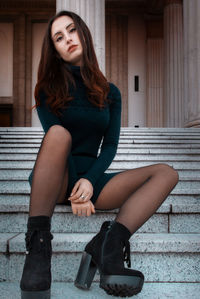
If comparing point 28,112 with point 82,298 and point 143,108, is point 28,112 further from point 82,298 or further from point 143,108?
point 82,298

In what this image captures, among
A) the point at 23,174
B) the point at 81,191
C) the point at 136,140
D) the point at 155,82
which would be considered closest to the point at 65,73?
the point at 81,191

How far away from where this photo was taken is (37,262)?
61.3 inches

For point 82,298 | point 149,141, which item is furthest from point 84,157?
point 149,141

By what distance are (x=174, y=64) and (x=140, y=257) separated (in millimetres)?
11245

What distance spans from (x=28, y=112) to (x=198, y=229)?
532 inches

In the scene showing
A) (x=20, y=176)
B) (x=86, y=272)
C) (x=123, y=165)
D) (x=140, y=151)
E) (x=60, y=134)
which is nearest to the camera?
(x=86, y=272)

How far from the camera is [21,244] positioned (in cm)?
198

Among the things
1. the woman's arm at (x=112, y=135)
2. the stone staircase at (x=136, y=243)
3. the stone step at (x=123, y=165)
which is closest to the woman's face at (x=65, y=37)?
the woman's arm at (x=112, y=135)

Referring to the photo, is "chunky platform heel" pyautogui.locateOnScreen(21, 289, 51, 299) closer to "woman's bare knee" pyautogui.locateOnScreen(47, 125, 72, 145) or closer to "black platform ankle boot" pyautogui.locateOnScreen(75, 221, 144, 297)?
"black platform ankle boot" pyautogui.locateOnScreen(75, 221, 144, 297)

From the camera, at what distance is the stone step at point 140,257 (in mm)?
1965

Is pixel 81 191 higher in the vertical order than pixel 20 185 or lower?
higher

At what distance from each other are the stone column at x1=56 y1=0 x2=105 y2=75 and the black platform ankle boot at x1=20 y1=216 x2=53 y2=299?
7761mm

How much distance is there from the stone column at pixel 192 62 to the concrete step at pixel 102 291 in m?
6.79

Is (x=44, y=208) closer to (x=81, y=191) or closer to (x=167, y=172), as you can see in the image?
(x=81, y=191)
